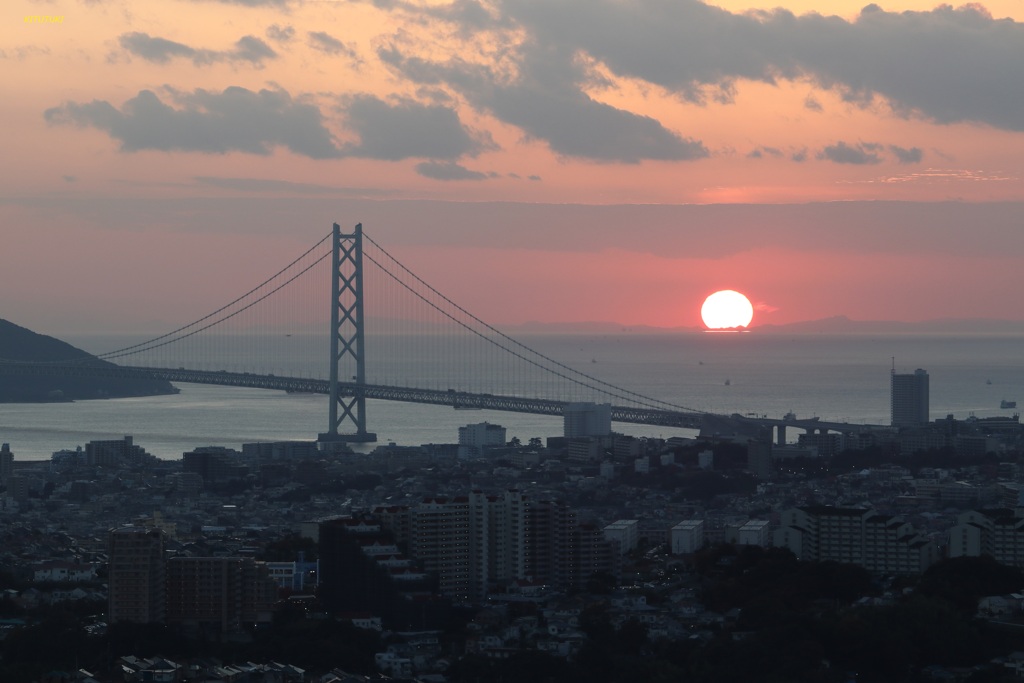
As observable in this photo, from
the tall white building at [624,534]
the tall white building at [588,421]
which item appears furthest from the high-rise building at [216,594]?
the tall white building at [588,421]

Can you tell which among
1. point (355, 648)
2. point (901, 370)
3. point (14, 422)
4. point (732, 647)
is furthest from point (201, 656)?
point (901, 370)

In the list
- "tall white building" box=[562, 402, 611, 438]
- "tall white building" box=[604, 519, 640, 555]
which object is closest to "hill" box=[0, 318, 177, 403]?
"tall white building" box=[562, 402, 611, 438]

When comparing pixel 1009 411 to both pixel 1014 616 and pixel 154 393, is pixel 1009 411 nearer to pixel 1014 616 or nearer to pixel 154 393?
pixel 154 393

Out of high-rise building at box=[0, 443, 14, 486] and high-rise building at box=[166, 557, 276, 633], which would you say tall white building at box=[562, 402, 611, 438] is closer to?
high-rise building at box=[0, 443, 14, 486]

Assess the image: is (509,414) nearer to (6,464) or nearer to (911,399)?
(911,399)

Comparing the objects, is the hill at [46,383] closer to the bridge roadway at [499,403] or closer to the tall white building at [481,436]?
the bridge roadway at [499,403]

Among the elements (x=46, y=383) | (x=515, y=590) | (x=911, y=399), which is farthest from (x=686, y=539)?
(x=46, y=383)
